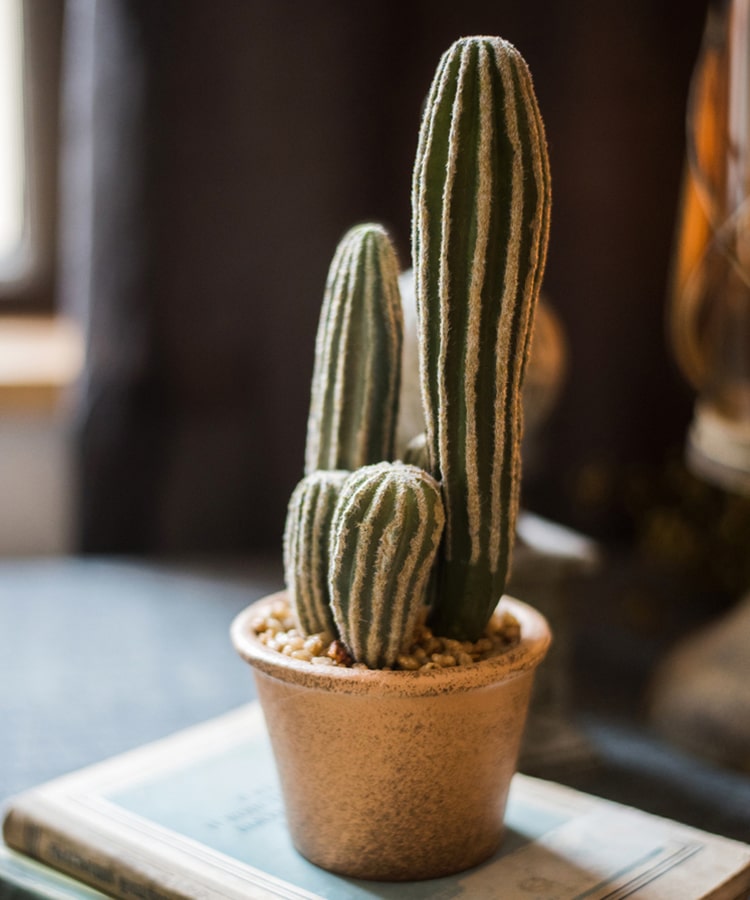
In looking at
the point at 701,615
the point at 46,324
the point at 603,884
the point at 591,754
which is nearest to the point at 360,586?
the point at 603,884

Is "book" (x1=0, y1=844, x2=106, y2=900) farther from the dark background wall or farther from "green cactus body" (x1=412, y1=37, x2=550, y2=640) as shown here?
the dark background wall

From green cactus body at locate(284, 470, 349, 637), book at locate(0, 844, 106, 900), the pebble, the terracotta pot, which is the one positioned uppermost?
green cactus body at locate(284, 470, 349, 637)

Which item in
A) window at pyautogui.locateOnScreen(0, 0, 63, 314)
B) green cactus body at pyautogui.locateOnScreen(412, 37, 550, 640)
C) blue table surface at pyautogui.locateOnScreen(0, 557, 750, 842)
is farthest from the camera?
window at pyautogui.locateOnScreen(0, 0, 63, 314)

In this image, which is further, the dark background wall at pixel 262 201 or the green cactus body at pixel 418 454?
the dark background wall at pixel 262 201

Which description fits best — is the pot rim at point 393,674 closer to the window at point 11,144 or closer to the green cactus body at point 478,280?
the green cactus body at point 478,280

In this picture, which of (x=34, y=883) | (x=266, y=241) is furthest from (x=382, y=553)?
(x=266, y=241)

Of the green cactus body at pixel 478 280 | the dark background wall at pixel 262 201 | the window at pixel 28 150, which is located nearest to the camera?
the green cactus body at pixel 478 280

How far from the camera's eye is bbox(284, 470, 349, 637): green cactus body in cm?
61

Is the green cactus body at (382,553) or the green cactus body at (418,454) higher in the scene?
the green cactus body at (418,454)

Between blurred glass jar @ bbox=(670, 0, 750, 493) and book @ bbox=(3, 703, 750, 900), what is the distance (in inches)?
14.9

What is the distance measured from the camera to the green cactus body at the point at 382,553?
0.56 m

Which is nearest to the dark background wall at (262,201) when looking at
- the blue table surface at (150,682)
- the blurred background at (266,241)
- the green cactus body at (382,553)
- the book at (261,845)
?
the blurred background at (266,241)

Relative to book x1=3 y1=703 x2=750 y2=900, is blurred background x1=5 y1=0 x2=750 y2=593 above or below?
above

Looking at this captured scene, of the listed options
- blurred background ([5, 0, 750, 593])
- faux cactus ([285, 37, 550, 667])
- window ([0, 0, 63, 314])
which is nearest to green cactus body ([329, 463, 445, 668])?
faux cactus ([285, 37, 550, 667])
